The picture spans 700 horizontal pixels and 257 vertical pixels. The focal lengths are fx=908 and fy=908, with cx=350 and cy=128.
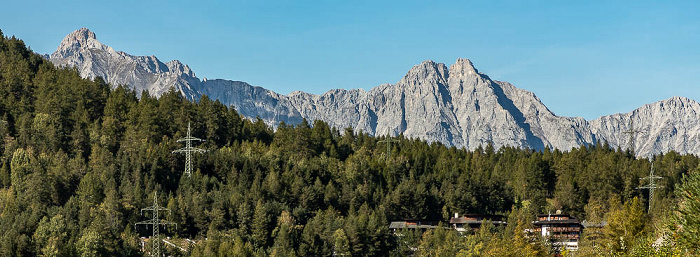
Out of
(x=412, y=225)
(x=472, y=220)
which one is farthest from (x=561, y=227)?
(x=412, y=225)

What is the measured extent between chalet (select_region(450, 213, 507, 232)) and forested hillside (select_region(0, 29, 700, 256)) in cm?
315

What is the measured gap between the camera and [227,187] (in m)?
164

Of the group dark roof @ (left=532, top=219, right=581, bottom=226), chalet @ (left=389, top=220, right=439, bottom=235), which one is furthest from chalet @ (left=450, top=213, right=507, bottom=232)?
dark roof @ (left=532, top=219, right=581, bottom=226)

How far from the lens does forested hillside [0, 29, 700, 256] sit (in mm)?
139475

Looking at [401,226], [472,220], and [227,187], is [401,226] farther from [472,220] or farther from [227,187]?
[227,187]

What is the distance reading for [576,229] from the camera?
16750 centimetres

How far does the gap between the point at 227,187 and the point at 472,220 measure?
150ft

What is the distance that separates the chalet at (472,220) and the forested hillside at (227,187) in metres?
3.15

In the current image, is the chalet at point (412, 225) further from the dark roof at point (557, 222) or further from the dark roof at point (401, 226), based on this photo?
the dark roof at point (557, 222)

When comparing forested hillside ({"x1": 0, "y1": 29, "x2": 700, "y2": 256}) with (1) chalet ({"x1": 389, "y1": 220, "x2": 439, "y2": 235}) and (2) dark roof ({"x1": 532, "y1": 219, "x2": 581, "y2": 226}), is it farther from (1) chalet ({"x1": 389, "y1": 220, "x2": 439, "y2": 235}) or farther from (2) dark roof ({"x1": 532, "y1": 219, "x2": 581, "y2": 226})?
(2) dark roof ({"x1": 532, "y1": 219, "x2": 581, "y2": 226})

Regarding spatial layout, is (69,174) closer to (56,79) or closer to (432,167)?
(56,79)

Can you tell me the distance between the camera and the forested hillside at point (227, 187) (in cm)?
13948

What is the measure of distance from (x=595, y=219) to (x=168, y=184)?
78684 millimetres

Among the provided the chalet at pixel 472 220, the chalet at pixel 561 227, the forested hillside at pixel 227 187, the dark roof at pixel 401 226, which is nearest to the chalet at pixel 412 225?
the dark roof at pixel 401 226
